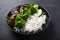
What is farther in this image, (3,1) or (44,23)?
(3,1)

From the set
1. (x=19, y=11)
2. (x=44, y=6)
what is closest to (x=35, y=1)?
(x=44, y=6)

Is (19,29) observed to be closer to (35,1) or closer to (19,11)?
(19,11)

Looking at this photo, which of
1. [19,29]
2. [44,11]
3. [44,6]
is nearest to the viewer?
[19,29]
